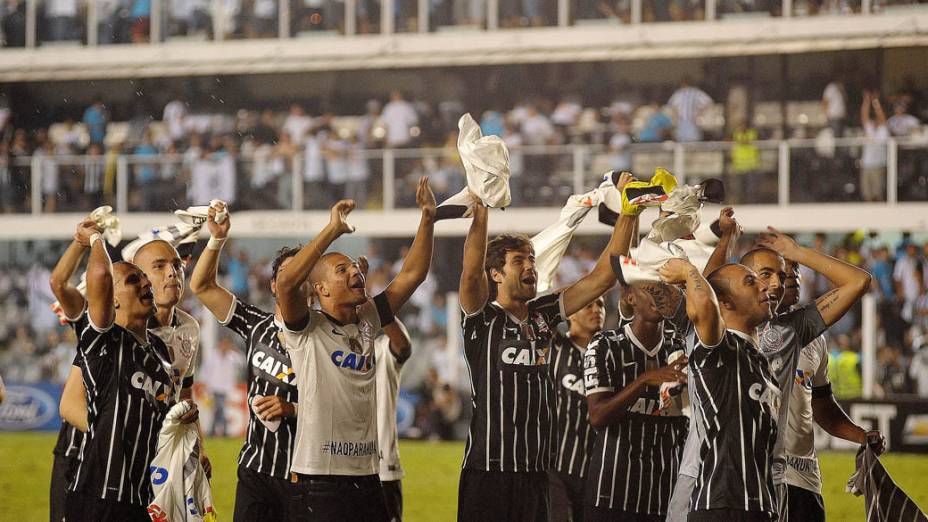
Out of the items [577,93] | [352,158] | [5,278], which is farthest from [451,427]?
[5,278]

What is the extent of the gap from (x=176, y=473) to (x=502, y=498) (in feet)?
5.46

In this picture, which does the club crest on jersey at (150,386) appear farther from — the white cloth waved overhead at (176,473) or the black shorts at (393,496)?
the black shorts at (393,496)

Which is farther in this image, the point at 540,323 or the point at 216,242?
the point at 540,323

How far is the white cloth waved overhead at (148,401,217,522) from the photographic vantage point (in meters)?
6.47

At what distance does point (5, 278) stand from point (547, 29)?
10629 mm

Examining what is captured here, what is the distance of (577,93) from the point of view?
24016mm

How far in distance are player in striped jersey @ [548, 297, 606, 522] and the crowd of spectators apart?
13.5 metres

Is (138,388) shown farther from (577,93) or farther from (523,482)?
(577,93)

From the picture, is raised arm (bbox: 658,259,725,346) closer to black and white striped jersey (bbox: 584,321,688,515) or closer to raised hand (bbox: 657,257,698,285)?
raised hand (bbox: 657,257,698,285)

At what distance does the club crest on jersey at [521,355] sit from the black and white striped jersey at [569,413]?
1011 mm

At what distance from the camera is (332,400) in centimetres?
630

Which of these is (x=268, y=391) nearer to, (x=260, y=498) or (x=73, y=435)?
(x=260, y=498)

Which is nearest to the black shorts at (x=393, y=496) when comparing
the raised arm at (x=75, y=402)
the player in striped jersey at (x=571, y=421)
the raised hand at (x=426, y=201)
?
the player in striped jersey at (x=571, y=421)

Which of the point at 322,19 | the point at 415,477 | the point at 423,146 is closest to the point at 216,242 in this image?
the point at 415,477
